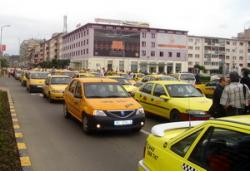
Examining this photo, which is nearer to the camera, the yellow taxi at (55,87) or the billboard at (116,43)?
the yellow taxi at (55,87)

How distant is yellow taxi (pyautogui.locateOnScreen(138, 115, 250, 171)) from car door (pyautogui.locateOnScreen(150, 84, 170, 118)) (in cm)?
740

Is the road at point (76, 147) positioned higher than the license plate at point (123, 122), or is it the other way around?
the license plate at point (123, 122)

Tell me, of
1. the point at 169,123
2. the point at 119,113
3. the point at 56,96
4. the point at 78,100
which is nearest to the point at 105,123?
the point at 119,113

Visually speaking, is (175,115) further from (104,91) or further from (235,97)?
(235,97)

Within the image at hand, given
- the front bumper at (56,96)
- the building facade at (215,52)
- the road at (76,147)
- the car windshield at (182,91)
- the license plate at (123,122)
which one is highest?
the building facade at (215,52)

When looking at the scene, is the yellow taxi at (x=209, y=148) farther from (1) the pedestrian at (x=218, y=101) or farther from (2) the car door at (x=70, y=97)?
(2) the car door at (x=70, y=97)

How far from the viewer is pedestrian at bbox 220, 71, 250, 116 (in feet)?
27.9

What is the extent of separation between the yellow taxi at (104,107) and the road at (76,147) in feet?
1.06

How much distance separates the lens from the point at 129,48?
10775 cm

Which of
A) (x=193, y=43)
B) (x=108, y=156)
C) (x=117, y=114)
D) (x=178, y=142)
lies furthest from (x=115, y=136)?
(x=193, y=43)

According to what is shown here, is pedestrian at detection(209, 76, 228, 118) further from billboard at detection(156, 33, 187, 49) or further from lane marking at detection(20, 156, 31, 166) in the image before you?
billboard at detection(156, 33, 187, 49)

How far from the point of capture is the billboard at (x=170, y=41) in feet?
369

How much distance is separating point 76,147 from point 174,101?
4.16m

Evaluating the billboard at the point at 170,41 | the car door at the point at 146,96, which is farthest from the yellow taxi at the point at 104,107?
the billboard at the point at 170,41
